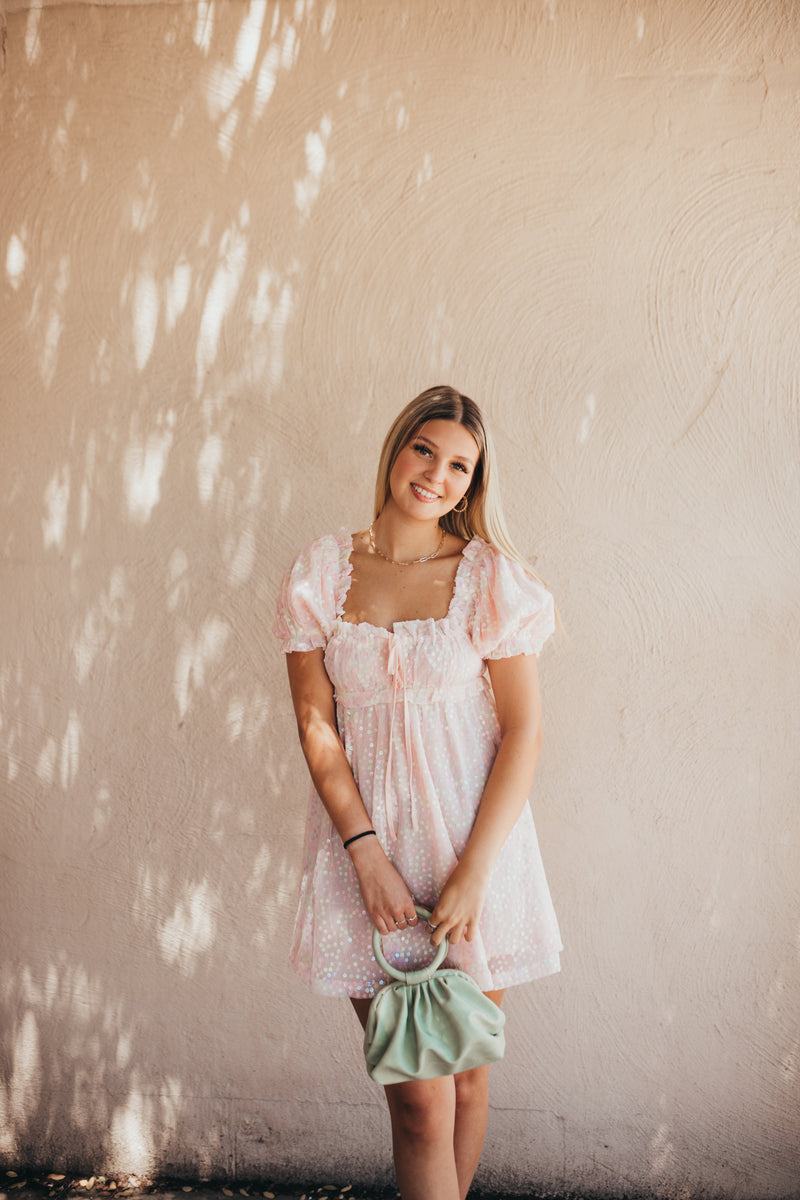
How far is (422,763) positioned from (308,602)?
1.51 feet

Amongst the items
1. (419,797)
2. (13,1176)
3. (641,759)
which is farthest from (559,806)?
(13,1176)

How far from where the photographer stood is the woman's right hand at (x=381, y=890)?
193 centimetres

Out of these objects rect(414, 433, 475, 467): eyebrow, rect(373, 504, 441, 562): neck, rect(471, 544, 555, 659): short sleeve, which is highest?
rect(414, 433, 475, 467): eyebrow

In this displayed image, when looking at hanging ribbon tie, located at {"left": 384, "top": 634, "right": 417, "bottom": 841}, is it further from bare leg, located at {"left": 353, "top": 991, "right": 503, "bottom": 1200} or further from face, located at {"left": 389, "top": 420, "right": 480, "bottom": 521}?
bare leg, located at {"left": 353, "top": 991, "right": 503, "bottom": 1200}

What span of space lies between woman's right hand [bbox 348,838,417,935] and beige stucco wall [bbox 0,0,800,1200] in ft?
2.44

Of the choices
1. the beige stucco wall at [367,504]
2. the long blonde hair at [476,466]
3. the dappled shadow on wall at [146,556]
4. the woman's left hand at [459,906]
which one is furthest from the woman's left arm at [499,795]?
the dappled shadow on wall at [146,556]

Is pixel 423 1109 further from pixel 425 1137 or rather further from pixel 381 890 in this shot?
pixel 381 890

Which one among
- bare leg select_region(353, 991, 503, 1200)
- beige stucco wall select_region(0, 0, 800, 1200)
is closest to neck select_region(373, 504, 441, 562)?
beige stucco wall select_region(0, 0, 800, 1200)

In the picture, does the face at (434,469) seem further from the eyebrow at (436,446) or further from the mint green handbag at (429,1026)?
the mint green handbag at (429,1026)

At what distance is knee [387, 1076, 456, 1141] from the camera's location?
6.38 ft

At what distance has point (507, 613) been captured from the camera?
203 centimetres

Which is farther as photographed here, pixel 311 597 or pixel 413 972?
pixel 311 597

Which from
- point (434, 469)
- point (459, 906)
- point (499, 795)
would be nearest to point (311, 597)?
point (434, 469)

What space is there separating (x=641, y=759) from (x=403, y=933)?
0.97m
